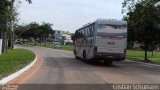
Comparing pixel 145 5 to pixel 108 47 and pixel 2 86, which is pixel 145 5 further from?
pixel 2 86

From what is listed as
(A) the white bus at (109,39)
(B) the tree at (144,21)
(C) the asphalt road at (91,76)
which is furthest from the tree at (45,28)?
(C) the asphalt road at (91,76)

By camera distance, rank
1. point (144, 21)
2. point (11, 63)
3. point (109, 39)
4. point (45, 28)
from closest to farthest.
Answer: point (11, 63) → point (109, 39) → point (144, 21) → point (45, 28)

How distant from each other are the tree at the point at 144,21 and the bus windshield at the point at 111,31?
22.9 feet

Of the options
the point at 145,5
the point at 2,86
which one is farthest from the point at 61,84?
the point at 145,5

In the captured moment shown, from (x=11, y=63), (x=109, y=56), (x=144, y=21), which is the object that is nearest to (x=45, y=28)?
(x=144, y=21)

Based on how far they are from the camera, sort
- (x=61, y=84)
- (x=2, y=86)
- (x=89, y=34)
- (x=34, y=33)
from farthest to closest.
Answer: (x=34, y=33), (x=89, y=34), (x=61, y=84), (x=2, y=86)

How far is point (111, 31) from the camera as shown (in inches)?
1246

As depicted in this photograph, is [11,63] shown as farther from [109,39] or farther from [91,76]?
[109,39]

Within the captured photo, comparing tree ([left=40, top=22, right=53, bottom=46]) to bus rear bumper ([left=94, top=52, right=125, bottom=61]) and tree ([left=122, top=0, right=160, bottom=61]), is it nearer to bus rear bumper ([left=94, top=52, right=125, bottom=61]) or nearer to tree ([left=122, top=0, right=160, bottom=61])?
tree ([left=122, top=0, right=160, bottom=61])

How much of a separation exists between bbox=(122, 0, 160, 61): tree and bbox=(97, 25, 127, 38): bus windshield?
6976 millimetres

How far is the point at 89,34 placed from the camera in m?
34.3

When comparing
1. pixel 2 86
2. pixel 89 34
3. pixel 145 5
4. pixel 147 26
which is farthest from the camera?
pixel 147 26

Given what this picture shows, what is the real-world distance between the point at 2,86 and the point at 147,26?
93.4 ft

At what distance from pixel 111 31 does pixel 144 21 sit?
11032 millimetres
